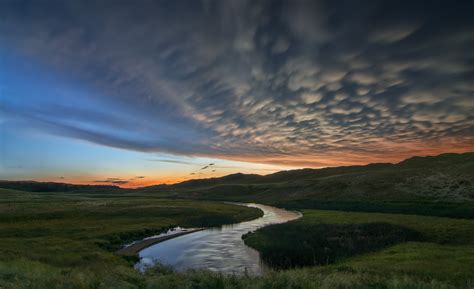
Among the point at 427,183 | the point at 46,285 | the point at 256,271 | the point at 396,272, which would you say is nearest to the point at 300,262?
the point at 256,271

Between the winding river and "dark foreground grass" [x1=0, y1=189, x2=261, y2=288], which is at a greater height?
"dark foreground grass" [x1=0, y1=189, x2=261, y2=288]

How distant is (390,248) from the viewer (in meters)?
33.7

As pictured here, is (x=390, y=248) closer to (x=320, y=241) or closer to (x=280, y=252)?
(x=320, y=241)

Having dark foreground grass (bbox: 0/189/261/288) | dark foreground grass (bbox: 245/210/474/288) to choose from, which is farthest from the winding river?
dark foreground grass (bbox: 0/189/261/288)

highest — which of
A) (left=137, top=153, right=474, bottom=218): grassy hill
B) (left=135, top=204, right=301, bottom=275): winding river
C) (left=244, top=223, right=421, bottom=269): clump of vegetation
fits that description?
(left=137, top=153, right=474, bottom=218): grassy hill

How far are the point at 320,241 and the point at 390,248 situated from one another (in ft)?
28.5

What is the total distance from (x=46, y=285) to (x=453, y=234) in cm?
4289

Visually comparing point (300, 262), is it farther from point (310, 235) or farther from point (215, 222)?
point (215, 222)

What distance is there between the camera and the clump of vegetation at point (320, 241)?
3253cm

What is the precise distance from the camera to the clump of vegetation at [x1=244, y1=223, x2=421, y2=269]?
107ft

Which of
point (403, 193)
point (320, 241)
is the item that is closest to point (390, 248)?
point (320, 241)

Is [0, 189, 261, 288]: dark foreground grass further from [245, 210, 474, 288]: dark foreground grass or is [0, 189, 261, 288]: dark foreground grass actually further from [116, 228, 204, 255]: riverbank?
[245, 210, 474, 288]: dark foreground grass

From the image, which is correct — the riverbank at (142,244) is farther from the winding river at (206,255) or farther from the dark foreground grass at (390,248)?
the dark foreground grass at (390,248)

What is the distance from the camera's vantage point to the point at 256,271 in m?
28.3
